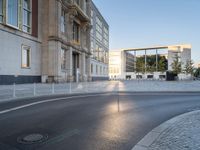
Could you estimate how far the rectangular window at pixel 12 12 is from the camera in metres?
25.0

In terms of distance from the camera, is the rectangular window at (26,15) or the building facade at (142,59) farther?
the building facade at (142,59)

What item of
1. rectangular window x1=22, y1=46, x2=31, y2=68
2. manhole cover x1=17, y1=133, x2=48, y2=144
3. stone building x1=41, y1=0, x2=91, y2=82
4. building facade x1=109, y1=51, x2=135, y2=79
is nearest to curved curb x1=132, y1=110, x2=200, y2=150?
manhole cover x1=17, y1=133, x2=48, y2=144

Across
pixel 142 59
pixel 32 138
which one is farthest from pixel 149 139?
pixel 142 59

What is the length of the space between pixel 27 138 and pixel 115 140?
217cm

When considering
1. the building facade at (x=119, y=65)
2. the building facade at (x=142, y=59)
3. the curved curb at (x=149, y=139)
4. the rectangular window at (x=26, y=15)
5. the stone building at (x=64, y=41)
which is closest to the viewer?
the curved curb at (x=149, y=139)

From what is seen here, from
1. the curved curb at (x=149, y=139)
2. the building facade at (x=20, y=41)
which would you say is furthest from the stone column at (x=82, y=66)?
the curved curb at (x=149, y=139)

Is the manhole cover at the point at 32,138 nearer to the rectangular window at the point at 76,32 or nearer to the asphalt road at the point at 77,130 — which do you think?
the asphalt road at the point at 77,130

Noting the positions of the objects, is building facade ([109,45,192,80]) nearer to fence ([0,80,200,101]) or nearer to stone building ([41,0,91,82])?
stone building ([41,0,91,82])

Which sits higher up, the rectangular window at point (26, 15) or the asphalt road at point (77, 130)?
the rectangular window at point (26, 15)

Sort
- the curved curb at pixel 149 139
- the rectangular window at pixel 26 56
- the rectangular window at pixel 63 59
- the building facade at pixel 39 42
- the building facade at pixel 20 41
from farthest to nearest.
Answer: the rectangular window at pixel 63 59 < the rectangular window at pixel 26 56 < the building facade at pixel 39 42 < the building facade at pixel 20 41 < the curved curb at pixel 149 139

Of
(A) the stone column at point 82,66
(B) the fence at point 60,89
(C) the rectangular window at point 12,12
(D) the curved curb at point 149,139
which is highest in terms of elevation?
(C) the rectangular window at point 12,12

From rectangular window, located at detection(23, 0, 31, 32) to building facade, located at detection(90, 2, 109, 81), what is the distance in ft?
98.5

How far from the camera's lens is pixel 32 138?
5.20m

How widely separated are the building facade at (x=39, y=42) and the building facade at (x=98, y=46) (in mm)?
13677
